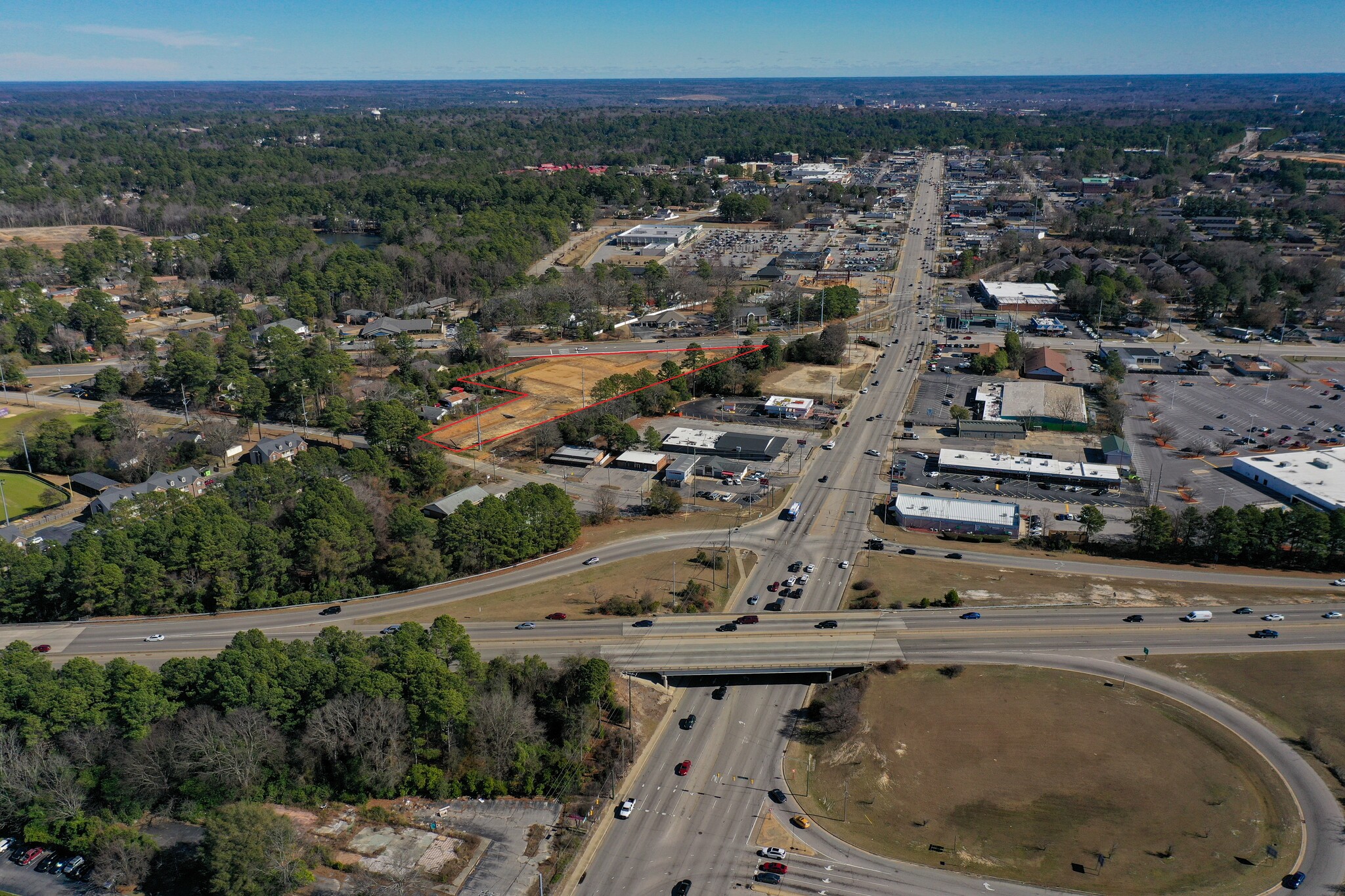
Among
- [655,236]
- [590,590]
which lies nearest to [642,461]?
[590,590]

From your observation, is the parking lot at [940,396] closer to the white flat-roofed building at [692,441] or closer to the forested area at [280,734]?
the white flat-roofed building at [692,441]

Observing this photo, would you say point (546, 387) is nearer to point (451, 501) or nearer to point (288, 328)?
point (451, 501)

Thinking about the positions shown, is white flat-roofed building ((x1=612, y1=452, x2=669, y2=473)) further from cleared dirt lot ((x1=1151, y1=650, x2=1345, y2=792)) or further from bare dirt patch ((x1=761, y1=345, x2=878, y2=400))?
cleared dirt lot ((x1=1151, y1=650, x2=1345, y2=792))

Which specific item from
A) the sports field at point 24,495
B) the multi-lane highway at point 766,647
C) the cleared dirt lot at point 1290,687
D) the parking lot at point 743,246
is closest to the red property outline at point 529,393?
the multi-lane highway at point 766,647

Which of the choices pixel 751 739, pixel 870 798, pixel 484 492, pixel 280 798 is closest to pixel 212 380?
pixel 484 492

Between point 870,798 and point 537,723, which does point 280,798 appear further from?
point 870,798

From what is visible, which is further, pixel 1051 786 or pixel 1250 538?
pixel 1250 538
